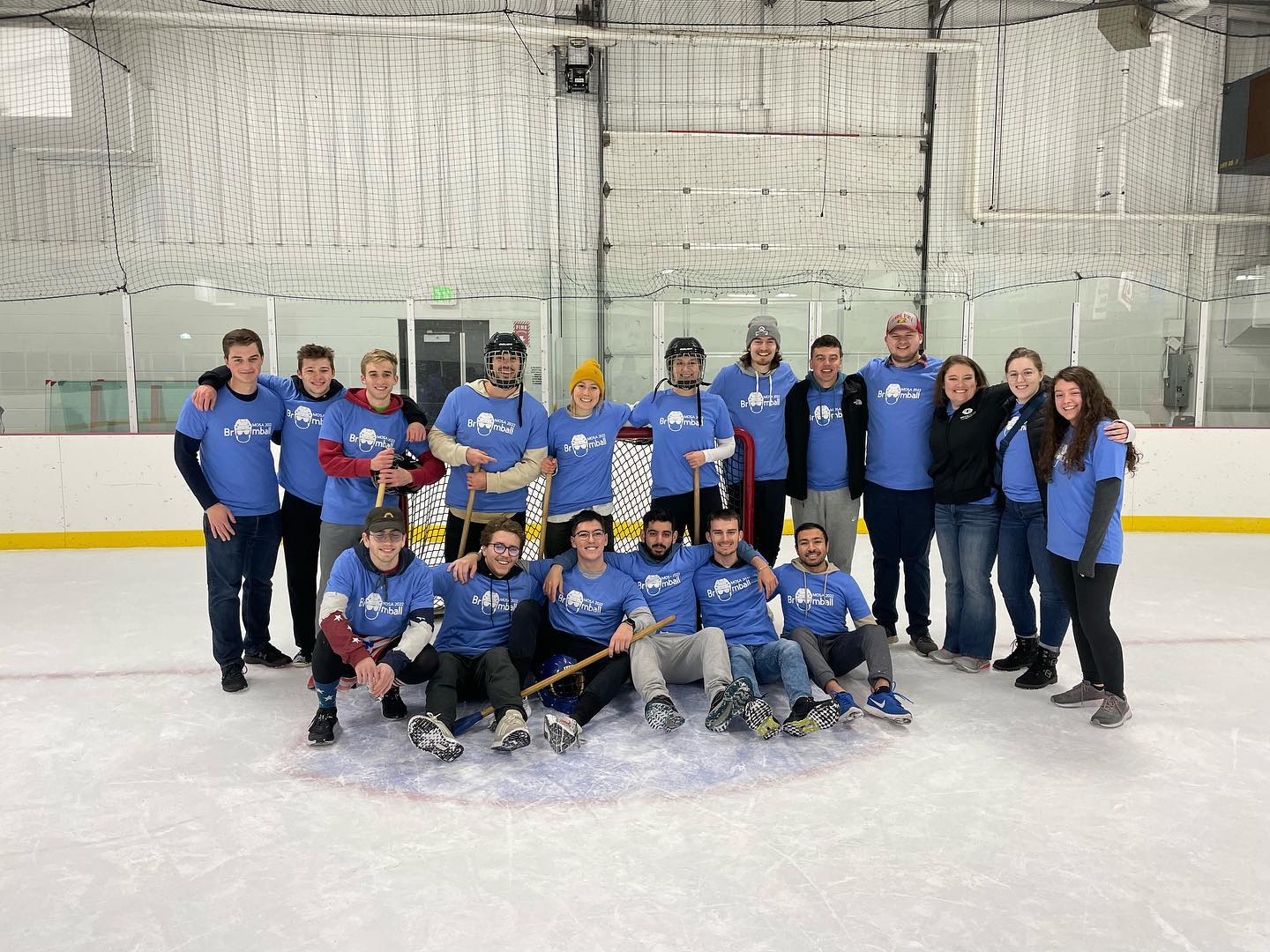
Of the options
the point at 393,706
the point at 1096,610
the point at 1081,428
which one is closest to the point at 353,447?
the point at 393,706

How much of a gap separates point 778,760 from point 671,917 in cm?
85

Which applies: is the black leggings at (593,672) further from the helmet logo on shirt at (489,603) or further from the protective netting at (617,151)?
the protective netting at (617,151)

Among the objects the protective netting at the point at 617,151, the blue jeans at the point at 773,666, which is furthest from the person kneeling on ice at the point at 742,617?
the protective netting at the point at 617,151

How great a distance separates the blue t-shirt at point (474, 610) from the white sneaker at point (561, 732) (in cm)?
43

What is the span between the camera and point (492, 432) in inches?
128

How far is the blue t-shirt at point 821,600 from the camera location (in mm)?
3139

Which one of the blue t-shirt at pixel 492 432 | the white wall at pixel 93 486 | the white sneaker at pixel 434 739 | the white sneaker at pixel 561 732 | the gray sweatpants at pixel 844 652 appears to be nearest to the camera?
the white sneaker at pixel 434 739

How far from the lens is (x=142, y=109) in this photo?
7289mm

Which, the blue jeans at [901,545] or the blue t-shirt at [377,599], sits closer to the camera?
the blue t-shirt at [377,599]

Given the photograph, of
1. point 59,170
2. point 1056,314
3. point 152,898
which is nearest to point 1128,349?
point 1056,314

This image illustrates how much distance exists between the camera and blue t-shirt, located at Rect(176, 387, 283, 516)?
125 inches

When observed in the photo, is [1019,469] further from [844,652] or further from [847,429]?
[844,652]

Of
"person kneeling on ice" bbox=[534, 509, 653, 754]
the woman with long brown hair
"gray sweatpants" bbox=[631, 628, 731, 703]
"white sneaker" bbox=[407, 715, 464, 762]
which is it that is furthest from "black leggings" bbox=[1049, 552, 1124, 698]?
"white sneaker" bbox=[407, 715, 464, 762]

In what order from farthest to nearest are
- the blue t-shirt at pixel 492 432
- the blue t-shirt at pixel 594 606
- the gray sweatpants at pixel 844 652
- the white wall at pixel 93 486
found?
the white wall at pixel 93 486 < the blue t-shirt at pixel 492 432 < the blue t-shirt at pixel 594 606 < the gray sweatpants at pixel 844 652
